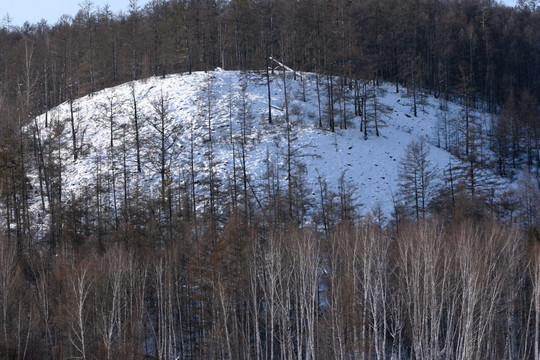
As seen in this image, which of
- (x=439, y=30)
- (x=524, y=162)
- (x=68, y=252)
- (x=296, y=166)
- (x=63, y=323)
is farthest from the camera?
(x=439, y=30)

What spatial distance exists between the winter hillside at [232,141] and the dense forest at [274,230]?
33.8 inches

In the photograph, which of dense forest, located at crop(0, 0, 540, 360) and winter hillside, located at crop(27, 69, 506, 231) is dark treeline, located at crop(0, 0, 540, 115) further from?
winter hillside, located at crop(27, 69, 506, 231)

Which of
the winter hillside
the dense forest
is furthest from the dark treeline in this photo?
the winter hillside

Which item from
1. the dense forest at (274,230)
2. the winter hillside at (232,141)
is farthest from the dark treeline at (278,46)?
the winter hillside at (232,141)

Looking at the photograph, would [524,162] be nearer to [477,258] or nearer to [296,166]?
[296,166]

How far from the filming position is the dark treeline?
67125 millimetres

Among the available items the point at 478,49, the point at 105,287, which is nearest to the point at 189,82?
the point at 105,287

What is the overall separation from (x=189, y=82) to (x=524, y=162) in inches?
1670

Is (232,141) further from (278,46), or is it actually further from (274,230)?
(278,46)

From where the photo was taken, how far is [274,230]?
33125 mm

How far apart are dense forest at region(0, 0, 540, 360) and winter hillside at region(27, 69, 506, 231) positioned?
86 centimetres

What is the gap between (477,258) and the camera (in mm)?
25531

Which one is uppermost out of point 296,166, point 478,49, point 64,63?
point 478,49

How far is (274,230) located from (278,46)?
161ft
